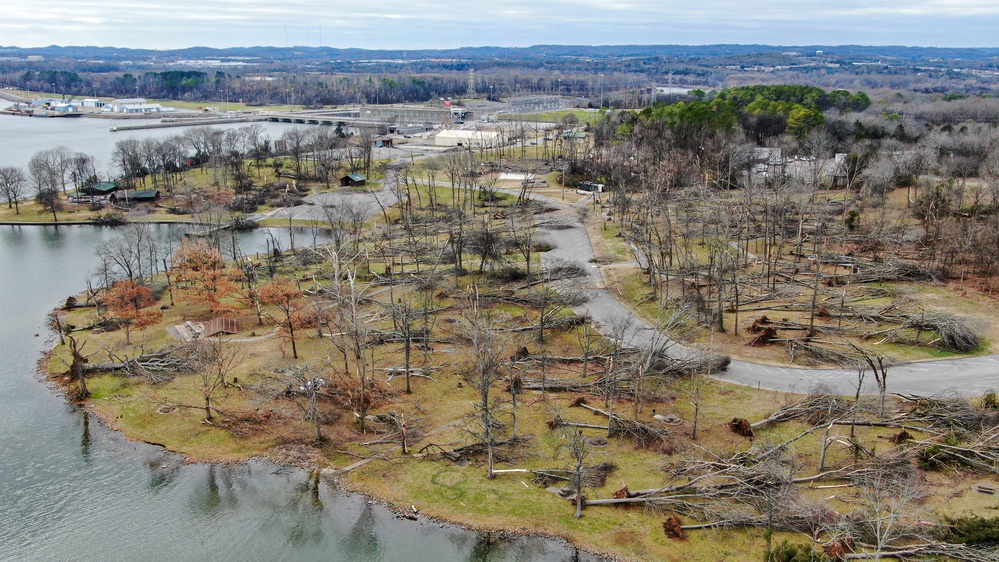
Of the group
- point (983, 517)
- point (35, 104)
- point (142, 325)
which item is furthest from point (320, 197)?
point (35, 104)

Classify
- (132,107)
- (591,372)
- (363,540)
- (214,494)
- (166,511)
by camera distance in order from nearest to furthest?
(363,540)
(166,511)
(214,494)
(591,372)
(132,107)

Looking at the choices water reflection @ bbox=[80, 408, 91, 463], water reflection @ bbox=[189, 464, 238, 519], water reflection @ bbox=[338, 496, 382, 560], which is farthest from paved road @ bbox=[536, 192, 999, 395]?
water reflection @ bbox=[80, 408, 91, 463]

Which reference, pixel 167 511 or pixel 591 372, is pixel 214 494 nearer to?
pixel 167 511

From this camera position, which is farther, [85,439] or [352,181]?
[352,181]

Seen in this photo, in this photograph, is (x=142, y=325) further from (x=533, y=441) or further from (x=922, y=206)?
(x=922, y=206)

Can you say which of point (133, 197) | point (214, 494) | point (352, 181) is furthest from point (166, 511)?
point (352, 181)

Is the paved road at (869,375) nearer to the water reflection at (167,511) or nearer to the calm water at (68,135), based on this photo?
the water reflection at (167,511)
